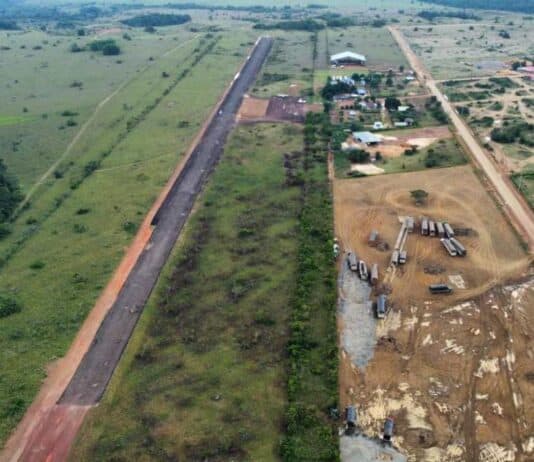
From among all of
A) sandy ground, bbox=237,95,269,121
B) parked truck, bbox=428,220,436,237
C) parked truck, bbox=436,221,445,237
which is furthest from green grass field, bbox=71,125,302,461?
sandy ground, bbox=237,95,269,121

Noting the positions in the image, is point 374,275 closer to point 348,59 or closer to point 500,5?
point 348,59

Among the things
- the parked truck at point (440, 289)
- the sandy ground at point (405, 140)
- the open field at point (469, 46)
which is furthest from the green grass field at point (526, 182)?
the open field at point (469, 46)

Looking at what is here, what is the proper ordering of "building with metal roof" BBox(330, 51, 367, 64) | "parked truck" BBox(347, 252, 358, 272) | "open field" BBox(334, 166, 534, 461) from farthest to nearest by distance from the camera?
"building with metal roof" BBox(330, 51, 367, 64), "parked truck" BBox(347, 252, 358, 272), "open field" BBox(334, 166, 534, 461)

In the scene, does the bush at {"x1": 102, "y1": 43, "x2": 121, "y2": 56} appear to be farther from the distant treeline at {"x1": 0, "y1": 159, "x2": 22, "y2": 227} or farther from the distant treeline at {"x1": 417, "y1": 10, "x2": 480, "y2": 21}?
the distant treeline at {"x1": 417, "y1": 10, "x2": 480, "y2": 21}

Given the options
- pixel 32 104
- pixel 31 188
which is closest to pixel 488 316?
pixel 31 188

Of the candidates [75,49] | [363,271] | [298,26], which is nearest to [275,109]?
[363,271]

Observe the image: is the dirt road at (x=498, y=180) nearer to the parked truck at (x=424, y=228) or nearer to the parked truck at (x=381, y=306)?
the parked truck at (x=424, y=228)
